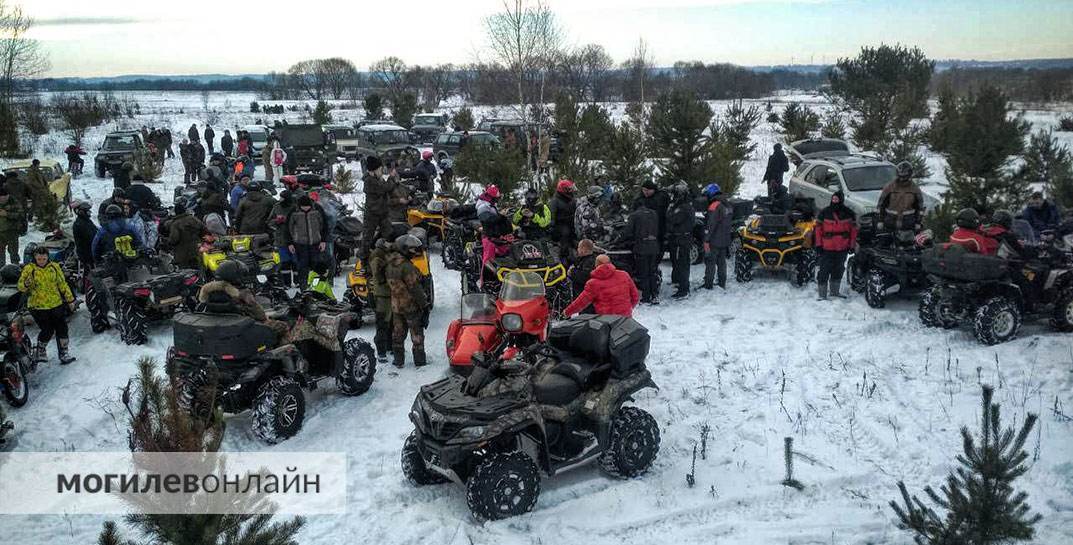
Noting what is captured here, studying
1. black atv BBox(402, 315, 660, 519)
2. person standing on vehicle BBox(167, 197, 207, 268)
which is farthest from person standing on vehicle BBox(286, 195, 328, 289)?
black atv BBox(402, 315, 660, 519)

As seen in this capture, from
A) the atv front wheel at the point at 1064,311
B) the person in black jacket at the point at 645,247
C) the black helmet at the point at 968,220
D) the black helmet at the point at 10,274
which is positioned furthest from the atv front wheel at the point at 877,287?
the black helmet at the point at 10,274

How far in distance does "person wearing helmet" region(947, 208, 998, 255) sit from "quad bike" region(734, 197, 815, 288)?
8.79 feet

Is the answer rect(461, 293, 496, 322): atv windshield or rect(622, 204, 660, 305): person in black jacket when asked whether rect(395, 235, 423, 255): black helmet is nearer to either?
rect(461, 293, 496, 322): atv windshield

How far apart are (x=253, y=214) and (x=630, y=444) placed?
28.3ft

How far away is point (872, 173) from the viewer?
1423 centimetres

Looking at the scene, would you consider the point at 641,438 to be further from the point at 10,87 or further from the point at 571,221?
the point at 10,87

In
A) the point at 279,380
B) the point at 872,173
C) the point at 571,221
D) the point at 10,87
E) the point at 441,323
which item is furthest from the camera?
the point at 10,87

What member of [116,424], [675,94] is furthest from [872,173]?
[116,424]

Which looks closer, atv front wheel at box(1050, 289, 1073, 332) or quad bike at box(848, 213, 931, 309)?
atv front wheel at box(1050, 289, 1073, 332)

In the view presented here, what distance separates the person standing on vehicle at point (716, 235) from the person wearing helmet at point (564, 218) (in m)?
2.07

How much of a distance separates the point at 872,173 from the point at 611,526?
1084 centimetres

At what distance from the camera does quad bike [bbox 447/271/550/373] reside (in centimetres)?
785

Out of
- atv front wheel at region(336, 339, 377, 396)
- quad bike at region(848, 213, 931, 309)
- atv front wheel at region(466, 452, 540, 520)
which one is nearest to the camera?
atv front wheel at region(466, 452, 540, 520)

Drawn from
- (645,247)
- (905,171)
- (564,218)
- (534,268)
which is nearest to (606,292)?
(534,268)
